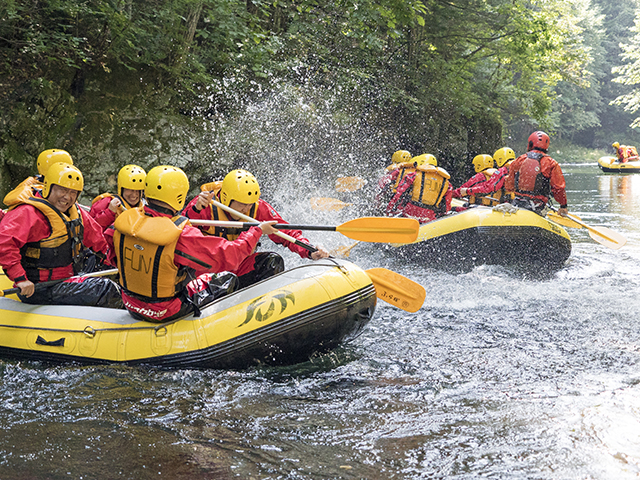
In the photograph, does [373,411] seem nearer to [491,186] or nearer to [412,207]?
[412,207]

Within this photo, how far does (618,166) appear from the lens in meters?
23.2

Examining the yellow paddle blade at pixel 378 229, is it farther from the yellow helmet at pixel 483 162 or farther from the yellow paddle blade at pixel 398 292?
the yellow helmet at pixel 483 162

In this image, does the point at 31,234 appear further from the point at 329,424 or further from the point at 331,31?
the point at 331,31

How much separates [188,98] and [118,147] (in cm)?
172

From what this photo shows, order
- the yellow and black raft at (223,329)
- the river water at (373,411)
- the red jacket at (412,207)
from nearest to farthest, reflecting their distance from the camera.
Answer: the river water at (373,411) < the yellow and black raft at (223,329) < the red jacket at (412,207)

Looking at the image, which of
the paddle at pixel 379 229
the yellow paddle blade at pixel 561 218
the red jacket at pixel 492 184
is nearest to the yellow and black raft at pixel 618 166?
the red jacket at pixel 492 184

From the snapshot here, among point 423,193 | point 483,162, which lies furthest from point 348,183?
point 483,162

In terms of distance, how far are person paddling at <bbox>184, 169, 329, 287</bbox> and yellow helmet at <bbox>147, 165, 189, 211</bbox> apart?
758mm

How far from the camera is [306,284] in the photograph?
12.7ft

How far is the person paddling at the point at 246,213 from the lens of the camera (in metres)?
4.30

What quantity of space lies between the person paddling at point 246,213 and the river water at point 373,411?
2.91ft

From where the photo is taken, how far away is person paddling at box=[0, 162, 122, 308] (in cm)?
385

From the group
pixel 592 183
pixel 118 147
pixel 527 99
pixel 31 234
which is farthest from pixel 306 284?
pixel 592 183

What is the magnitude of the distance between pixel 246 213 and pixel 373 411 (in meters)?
1.93
